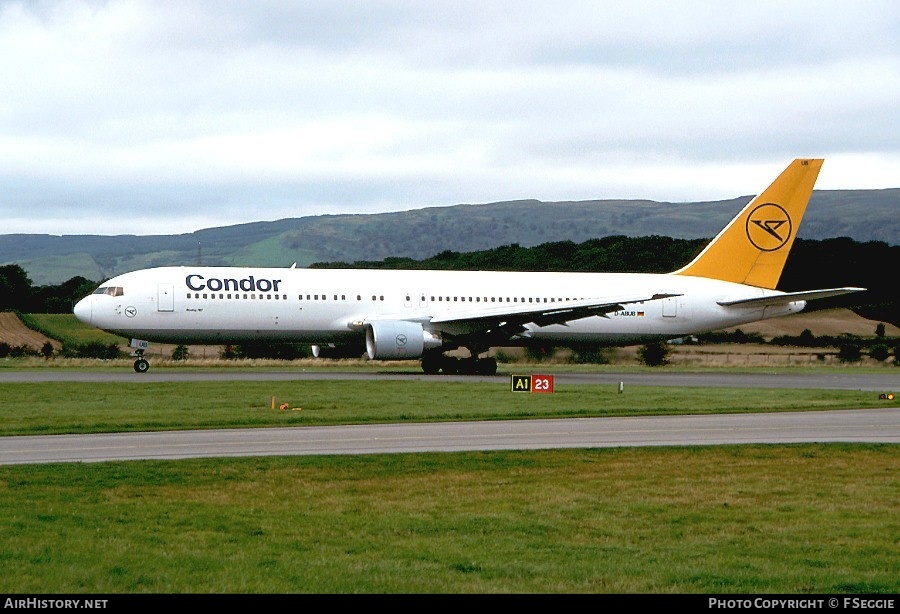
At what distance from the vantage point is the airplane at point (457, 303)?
4409cm

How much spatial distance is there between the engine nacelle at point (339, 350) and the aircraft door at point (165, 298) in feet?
21.1

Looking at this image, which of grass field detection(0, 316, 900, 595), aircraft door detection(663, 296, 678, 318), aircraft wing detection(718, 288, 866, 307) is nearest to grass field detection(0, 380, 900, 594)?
grass field detection(0, 316, 900, 595)

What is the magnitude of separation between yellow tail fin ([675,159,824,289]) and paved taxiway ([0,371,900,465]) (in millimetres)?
22371

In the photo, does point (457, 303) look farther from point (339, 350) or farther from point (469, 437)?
point (469, 437)

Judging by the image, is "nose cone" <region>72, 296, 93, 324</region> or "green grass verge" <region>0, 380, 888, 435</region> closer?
"green grass verge" <region>0, 380, 888, 435</region>

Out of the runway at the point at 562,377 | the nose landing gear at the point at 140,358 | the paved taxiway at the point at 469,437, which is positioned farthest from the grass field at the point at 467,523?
the nose landing gear at the point at 140,358

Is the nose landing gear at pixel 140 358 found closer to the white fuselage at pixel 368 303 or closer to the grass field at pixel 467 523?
the white fuselage at pixel 368 303

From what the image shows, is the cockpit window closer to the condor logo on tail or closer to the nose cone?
the nose cone

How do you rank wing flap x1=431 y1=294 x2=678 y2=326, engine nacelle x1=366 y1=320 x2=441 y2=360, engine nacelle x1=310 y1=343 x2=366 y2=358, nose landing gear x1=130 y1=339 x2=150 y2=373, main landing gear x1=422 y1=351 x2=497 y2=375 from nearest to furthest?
engine nacelle x1=366 y1=320 x2=441 y2=360 < nose landing gear x1=130 y1=339 x2=150 y2=373 < wing flap x1=431 y1=294 x2=678 y2=326 < main landing gear x1=422 y1=351 x2=497 y2=375 < engine nacelle x1=310 y1=343 x2=366 y2=358

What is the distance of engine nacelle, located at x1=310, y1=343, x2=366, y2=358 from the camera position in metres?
48.0

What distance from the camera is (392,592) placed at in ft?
32.1

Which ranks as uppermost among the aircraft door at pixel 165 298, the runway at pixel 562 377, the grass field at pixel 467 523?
the aircraft door at pixel 165 298

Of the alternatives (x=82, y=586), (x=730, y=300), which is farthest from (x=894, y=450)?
(x=730, y=300)

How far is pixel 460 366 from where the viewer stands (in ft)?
155
